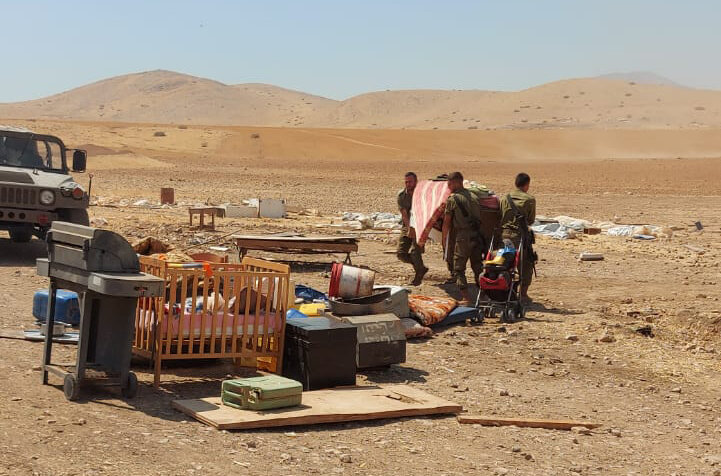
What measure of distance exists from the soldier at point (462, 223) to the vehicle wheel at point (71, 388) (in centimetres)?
627

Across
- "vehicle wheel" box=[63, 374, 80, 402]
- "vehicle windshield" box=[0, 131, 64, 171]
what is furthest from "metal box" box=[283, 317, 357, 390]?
"vehicle windshield" box=[0, 131, 64, 171]

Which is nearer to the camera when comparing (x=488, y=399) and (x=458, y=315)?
(x=488, y=399)

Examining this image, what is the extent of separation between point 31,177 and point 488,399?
29.4 ft

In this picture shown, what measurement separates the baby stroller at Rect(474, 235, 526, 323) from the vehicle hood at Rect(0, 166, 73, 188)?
654 centimetres

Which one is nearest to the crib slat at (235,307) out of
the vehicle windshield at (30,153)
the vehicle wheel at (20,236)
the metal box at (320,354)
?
the metal box at (320,354)

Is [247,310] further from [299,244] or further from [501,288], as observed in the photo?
[299,244]

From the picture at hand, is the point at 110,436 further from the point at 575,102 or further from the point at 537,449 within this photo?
the point at 575,102

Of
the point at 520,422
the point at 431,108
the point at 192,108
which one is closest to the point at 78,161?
the point at 520,422

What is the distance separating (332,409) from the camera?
750 centimetres

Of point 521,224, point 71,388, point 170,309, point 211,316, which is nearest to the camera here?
point 71,388

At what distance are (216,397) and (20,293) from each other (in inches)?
218

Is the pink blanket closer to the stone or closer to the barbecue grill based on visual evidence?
the stone

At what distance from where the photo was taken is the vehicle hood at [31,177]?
14.9 metres

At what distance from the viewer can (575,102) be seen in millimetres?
135875
